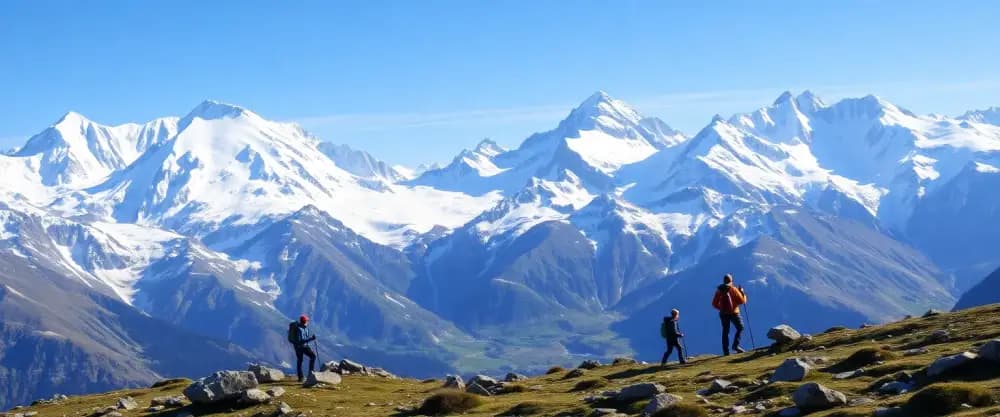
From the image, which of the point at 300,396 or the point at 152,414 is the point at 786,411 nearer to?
the point at 300,396

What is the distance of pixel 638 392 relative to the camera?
43.7m

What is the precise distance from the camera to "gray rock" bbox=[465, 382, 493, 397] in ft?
180

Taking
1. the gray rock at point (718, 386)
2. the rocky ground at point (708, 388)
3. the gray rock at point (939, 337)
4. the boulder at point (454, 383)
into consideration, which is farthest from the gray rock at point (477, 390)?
the gray rock at point (939, 337)

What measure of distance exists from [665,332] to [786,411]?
76.0ft

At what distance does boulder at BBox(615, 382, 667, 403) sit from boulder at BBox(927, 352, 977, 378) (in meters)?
10.1

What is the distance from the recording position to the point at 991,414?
30547 mm

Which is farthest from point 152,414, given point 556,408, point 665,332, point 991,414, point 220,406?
point 991,414

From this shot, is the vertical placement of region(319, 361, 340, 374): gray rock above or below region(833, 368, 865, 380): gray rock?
above

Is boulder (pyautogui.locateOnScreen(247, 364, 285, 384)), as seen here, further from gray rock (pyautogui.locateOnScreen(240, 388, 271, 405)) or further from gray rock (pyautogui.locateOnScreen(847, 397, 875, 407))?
gray rock (pyautogui.locateOnScreen(847, 397, 875, 407))

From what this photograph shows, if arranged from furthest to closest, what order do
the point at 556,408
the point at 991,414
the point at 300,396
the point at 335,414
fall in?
1. the point at 300,396
2. the point at 335,414
3. the point at 556,408
4. the point at 991,414

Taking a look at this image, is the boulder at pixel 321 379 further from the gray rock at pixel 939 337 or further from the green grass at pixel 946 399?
the green grass at pixel 946 399

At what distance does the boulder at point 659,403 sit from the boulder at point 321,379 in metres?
23.6

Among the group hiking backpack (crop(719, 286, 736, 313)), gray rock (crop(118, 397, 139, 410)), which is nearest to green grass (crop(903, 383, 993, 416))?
hiking backpack (crop(719, 286, 736, 313))

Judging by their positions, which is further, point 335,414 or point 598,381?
point 598,381
